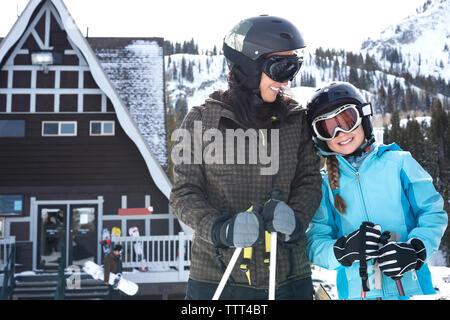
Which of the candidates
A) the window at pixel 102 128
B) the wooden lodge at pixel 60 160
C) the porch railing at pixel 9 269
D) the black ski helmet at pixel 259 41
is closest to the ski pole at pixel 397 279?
the black ski helmet at pixel 259 41

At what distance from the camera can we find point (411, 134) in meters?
42.4

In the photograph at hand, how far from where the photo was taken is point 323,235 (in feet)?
8.52

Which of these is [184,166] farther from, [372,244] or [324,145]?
[372,244]

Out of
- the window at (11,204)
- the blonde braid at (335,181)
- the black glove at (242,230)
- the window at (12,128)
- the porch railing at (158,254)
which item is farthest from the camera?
the window at (12,128)

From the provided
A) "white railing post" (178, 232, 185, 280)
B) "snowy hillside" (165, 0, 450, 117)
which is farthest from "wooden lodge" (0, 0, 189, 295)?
"snowy hillside" (165, 0, 450, 117)

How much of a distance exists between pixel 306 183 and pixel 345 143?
390 mm

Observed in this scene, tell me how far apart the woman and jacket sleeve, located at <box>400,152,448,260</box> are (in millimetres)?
486

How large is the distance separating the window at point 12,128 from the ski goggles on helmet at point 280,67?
12014mm

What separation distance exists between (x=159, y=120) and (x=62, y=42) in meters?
3.44

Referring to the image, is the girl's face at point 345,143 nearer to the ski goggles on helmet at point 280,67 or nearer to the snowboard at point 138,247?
the ski goggles on helmet at point 280,67

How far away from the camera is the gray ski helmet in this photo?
8.39 feet

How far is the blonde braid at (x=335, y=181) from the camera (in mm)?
2596

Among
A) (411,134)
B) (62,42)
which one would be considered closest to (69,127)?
(62,42)

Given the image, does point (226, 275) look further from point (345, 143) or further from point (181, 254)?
point (181, 254)
